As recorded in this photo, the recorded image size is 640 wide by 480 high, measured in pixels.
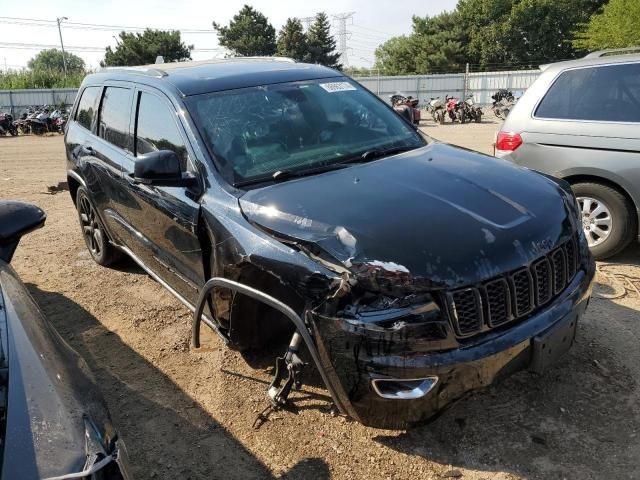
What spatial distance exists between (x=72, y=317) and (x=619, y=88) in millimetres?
5032

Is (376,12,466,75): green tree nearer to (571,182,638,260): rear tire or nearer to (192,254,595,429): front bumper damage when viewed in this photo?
(571,182,638,260): rear tire

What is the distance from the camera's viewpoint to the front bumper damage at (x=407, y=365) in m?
2.23

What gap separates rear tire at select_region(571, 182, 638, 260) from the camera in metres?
4.72

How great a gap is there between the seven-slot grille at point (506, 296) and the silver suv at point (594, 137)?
2.49m

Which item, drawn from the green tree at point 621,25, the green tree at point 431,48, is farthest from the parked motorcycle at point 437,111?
the green tree at point 431,48

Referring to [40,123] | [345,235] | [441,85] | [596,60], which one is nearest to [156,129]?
[345,235]

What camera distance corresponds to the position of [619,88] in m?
4.76

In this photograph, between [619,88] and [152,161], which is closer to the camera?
[152,161]

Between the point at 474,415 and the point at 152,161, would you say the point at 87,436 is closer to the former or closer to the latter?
the point at 152,161

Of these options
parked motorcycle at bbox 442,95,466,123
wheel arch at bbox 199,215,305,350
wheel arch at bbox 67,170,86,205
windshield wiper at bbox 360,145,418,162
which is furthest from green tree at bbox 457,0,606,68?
wheel arch at bbox 199,215,305,350

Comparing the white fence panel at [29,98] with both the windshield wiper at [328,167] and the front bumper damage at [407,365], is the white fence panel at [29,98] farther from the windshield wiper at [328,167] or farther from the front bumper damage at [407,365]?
the front bumper damage at [407,365]

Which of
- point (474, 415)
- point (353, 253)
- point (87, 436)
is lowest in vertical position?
point (474, 415)

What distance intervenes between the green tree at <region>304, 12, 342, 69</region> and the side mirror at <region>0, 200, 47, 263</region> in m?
Result: 56.3

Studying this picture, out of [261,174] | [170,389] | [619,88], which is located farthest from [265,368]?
[619,88]
